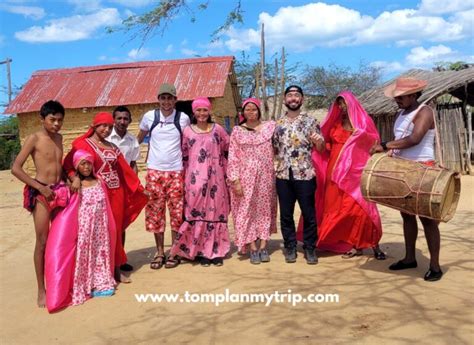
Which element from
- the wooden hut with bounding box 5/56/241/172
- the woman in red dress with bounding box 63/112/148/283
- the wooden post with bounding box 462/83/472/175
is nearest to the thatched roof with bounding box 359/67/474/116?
the wooden post with bounding box 462/83/472/175

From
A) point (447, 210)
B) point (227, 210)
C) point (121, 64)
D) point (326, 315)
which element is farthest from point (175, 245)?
point (121, 64)

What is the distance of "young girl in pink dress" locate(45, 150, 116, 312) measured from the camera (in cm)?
377

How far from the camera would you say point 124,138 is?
4777mm

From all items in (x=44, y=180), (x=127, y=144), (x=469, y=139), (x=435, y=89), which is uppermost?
(x=435, y=89)

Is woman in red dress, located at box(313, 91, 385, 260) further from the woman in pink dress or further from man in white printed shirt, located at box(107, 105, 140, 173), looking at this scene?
man in white printed shirt, located at box(107, 105, 140, 173)

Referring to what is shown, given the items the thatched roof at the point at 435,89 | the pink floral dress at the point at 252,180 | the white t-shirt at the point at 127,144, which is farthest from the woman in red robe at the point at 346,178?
the thatched roof at the point at 435,89

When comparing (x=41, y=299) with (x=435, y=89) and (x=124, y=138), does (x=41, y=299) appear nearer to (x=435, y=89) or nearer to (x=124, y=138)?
(x=124, y=138)

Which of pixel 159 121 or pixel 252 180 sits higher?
pixel 159 121

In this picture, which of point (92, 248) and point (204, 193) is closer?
point (92, 248)

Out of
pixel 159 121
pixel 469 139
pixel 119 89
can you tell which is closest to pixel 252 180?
pixel 159 121

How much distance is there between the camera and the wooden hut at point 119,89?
14953 millimetres

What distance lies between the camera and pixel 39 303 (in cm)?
379

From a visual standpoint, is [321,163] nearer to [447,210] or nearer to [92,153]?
[447,210]

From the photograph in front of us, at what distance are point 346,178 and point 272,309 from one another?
1.85 meters
